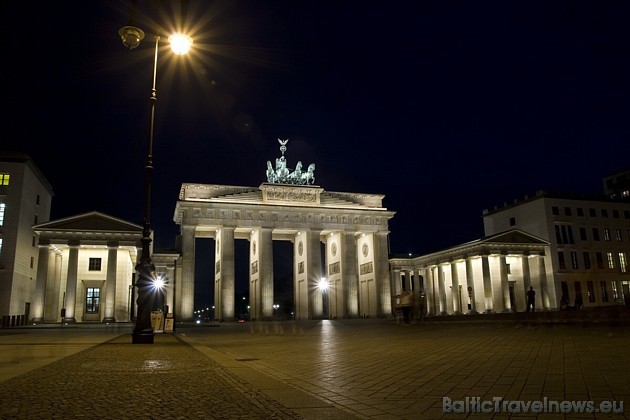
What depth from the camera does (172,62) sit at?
20.2 m

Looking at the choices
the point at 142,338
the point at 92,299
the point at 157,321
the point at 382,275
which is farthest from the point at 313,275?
the point at 142,338

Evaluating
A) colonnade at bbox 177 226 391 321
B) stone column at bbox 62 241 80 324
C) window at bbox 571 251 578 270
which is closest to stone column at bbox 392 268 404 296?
colonnade at bbox 177 226 391 321

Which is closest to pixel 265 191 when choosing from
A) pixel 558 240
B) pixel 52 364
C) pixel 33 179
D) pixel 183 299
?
pixel 183 299

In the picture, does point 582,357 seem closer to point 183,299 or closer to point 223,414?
point 223,414

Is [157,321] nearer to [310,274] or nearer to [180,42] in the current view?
[180,42]

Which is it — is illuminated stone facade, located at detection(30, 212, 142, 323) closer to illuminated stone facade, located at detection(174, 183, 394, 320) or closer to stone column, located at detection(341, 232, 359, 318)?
illuminated stone facade, located at detection(174, 183, 394, 320)

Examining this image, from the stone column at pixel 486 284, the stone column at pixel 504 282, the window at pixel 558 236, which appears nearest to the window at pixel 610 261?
the window at pixel 558 236

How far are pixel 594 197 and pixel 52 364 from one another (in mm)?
82252

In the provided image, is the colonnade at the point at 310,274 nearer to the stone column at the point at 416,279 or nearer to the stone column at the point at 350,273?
the stone column at the point at 350,273

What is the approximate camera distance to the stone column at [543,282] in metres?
70.6

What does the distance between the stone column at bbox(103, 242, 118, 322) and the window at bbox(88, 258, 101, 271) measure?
9.24 m

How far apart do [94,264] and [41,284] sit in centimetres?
1072

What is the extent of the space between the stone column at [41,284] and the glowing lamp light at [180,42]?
4237 centimetres

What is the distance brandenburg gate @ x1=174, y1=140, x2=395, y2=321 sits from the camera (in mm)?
64312
